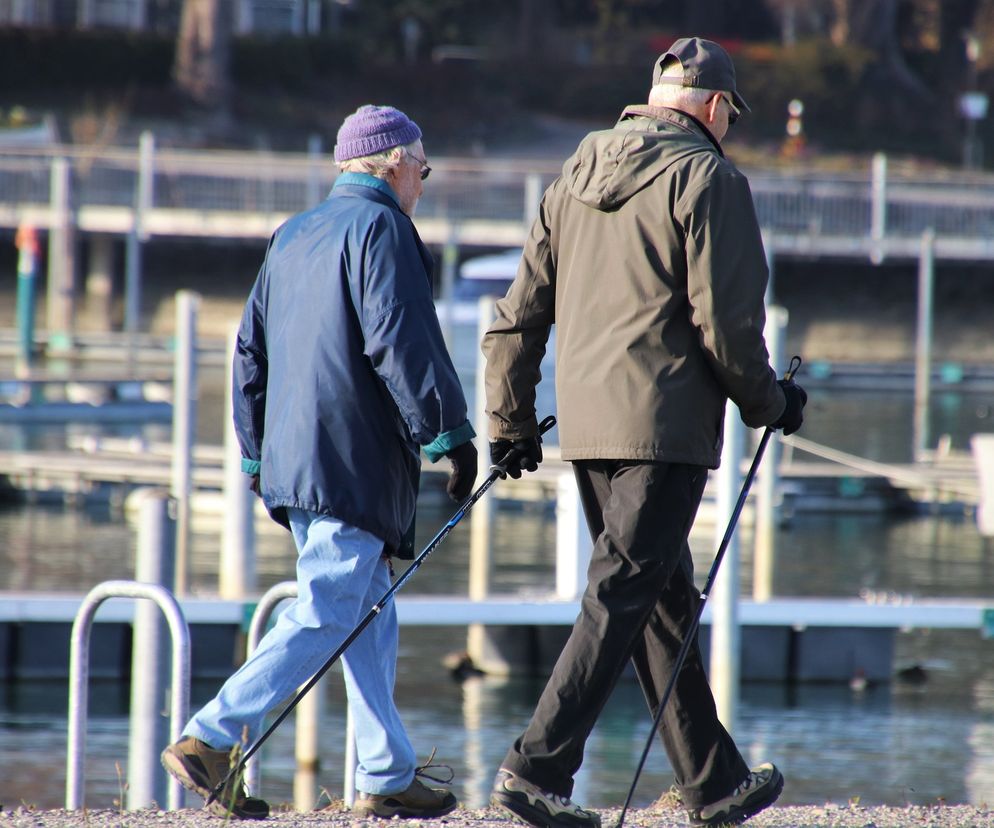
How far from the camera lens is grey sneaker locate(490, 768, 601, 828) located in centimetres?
409

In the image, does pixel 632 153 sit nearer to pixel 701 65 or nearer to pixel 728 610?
pixel 701 65

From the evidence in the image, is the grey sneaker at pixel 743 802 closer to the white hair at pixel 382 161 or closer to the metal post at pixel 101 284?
the white hair at pixel 382 161

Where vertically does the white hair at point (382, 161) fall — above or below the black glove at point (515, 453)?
above

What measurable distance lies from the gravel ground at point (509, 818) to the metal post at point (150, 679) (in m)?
0.83

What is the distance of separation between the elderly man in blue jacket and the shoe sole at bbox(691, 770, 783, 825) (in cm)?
69

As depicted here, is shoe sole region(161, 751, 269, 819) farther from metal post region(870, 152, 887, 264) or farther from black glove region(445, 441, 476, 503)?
metal post region(870, 152, 887, 264)

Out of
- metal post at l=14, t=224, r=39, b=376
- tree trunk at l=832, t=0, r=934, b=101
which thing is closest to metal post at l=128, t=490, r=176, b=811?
metal post at l=14, t=224, r=39, b=376

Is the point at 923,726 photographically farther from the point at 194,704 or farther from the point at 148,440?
the point at 148,440

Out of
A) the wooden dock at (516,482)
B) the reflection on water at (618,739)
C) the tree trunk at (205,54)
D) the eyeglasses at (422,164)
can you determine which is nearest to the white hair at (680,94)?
the eyeglasses at (422,164)

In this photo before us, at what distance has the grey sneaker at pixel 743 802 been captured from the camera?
168 inches

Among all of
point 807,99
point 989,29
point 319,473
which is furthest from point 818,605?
point 989,29

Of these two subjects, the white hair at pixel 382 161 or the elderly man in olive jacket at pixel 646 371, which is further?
the white hair at pixel 382 161

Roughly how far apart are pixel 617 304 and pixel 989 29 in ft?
151

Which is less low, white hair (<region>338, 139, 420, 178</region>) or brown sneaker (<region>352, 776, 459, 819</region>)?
white hair (<region>338, 139, 420, 178</region>)
